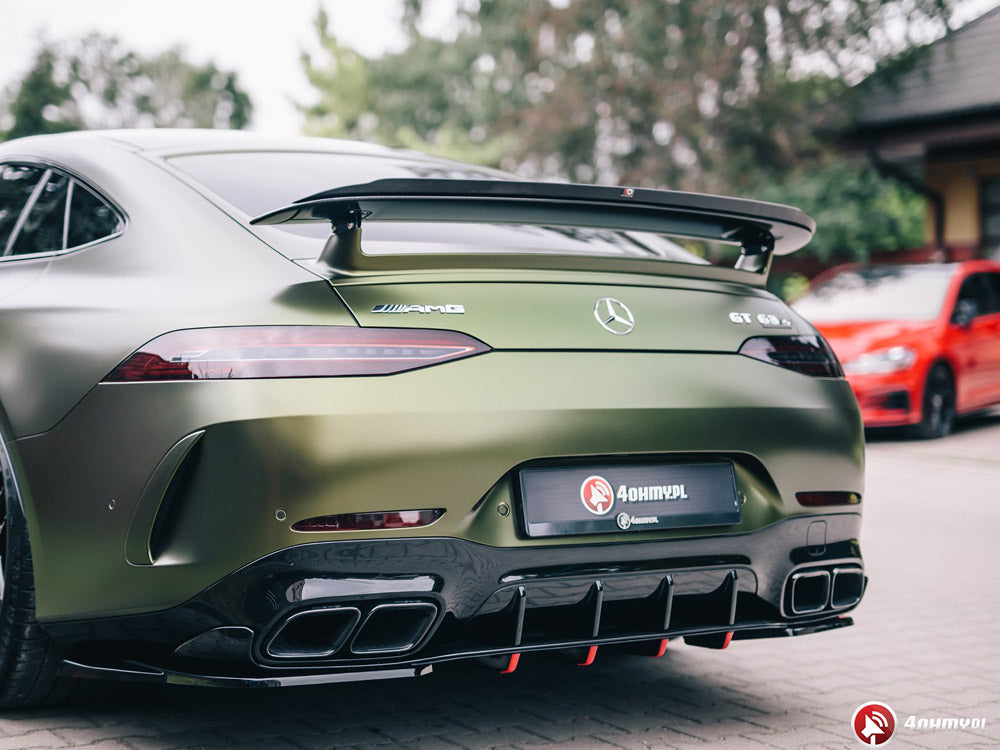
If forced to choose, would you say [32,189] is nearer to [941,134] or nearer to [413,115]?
[941,134]

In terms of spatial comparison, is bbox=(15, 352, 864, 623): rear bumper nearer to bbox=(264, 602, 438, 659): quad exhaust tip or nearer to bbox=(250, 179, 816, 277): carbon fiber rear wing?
bbox=(264, 602, 438, 659): quad exhaust tip

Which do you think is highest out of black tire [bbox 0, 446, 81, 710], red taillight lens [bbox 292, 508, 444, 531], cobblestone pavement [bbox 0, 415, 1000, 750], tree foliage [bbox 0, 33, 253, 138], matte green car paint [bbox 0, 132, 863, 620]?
tree foliage [bbox 0, 33, 253, 138]

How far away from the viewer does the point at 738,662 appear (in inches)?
159

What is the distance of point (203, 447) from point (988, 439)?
1003 centimetres

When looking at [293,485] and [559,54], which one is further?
[559,54]

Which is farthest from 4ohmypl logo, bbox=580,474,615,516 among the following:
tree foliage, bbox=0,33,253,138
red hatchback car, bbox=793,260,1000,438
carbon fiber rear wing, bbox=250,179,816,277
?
tree foliage, bbox=0,33,253,138

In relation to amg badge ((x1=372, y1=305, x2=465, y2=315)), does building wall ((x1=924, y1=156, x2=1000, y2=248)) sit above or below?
above

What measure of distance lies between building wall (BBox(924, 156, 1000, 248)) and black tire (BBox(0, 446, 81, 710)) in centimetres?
2066

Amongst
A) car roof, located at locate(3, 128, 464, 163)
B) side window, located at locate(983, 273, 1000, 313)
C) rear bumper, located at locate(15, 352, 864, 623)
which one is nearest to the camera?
rear bumper, located at locate(15, 352, 864, 623)

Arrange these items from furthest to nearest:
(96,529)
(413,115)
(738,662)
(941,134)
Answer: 1. (413,115)
2. (941,134)
3. (738,662)
4. (96,529)

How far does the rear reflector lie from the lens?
311 cm

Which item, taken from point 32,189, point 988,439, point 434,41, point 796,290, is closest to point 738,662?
point 32,189

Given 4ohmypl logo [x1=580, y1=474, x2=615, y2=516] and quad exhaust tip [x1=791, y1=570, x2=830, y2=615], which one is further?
quad exhaust tip [x1=791, y1=570, x2=830, y2=615]

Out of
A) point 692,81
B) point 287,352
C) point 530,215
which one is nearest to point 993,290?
point 692,81
